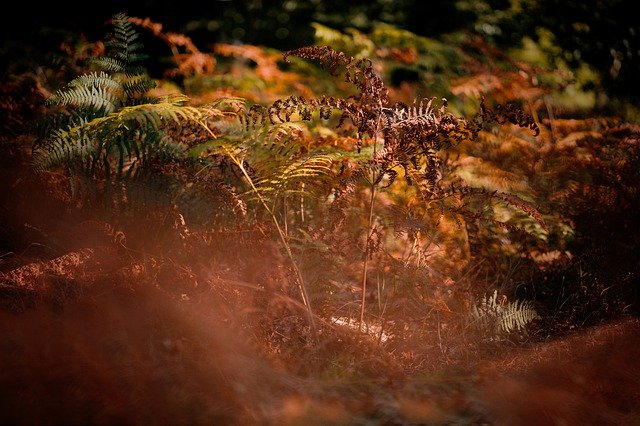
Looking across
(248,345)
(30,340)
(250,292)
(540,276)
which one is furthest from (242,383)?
(540,276)

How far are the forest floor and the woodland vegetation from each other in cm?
1

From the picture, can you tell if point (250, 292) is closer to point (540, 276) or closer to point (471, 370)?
point (471, 370)

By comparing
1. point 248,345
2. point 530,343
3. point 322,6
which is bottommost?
point 530,343

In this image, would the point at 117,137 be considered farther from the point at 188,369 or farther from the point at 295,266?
the point at 188,369

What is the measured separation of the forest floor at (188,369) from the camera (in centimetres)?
204

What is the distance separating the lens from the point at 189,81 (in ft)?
17.9

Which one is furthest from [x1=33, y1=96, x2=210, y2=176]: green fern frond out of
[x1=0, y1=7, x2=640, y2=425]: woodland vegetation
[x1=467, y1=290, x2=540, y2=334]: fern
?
[x1=467, y1=290, x2=540, y2=334]: fern

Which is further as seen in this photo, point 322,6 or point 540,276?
point 322,6

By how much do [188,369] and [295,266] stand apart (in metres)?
0.81

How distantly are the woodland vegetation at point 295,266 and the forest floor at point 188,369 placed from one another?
0.01 metres

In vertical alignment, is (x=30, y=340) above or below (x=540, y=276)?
above

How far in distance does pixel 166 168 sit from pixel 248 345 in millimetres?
1360

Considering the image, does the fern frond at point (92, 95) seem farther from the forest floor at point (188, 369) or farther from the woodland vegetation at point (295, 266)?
the forest floor at point (188, 369)

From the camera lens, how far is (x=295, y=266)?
280 cm
